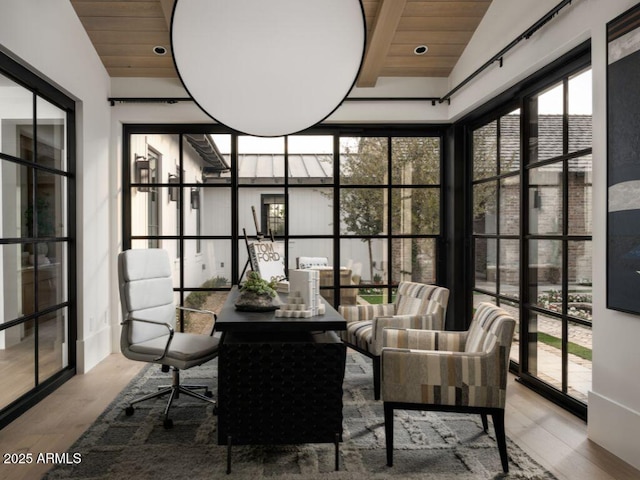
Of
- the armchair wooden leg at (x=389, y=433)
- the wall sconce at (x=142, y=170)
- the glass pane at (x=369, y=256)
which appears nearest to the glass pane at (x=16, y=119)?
the wall sconce at (x=142, y=170)

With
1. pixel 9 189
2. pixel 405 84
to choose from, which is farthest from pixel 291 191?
pixel 9 189

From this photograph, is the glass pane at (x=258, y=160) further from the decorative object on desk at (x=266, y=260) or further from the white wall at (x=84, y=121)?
the white wall at (x=84, y=121)

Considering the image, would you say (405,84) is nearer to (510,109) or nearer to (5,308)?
(510,109)

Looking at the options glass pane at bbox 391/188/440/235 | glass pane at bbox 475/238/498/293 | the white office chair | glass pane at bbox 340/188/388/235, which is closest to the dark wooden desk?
the white office chair

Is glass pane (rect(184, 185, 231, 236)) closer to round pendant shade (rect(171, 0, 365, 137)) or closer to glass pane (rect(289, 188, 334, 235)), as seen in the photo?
glass pane (rect(289, 188, 334, 235))

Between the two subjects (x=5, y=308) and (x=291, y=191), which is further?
(x=291, y=191)

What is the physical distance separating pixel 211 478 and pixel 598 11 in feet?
9.94

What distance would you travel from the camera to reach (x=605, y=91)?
256cm

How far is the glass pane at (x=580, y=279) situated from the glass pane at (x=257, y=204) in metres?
2.77

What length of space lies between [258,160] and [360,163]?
40.5 inches

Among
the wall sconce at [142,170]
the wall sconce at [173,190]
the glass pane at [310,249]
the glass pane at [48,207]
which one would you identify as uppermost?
the wall sconce at [142,170]

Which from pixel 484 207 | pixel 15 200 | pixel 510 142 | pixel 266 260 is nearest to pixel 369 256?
pixel 484 207

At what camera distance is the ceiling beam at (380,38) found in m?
3.74

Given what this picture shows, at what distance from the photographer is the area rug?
7.62 ft
